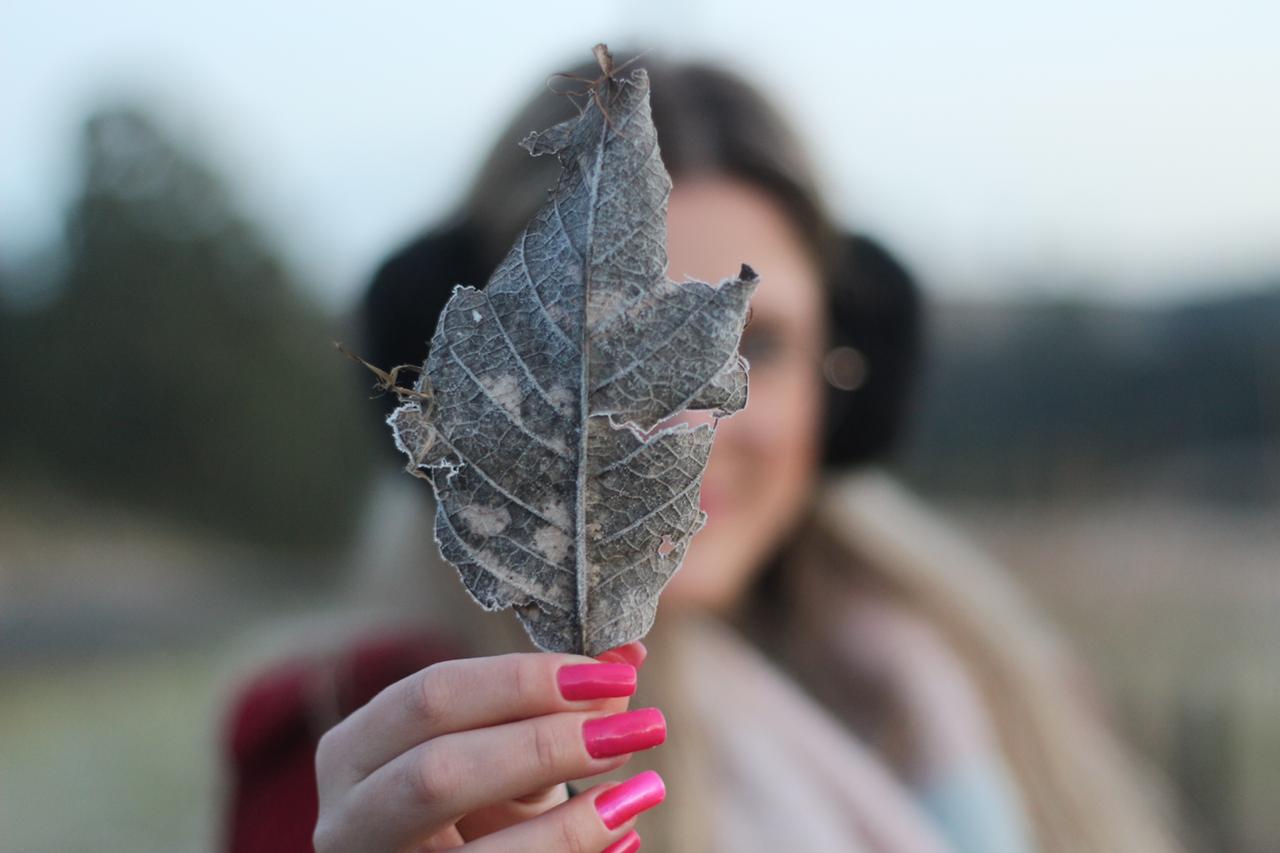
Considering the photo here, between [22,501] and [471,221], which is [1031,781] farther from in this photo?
[22,501]

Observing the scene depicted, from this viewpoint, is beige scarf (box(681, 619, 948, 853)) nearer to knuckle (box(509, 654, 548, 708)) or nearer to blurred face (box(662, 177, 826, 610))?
blurred face (box(662, 177, 826, 610))

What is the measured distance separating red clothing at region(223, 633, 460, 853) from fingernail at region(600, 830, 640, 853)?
0.90 meters

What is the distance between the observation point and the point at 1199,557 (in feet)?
15.8

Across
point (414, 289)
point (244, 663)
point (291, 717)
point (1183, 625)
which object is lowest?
point (1183, 625)

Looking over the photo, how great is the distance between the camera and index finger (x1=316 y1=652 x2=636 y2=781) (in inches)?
19.9

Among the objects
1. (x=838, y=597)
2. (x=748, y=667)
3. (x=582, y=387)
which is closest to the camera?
(x=582, y=387)

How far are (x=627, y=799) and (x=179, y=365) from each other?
7.64 m

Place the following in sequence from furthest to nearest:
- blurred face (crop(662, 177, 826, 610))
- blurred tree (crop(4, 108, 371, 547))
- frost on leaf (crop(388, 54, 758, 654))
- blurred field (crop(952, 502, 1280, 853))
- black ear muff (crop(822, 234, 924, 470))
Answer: blurred tree (crop(4, 108, 371, 547))
blurred field (crop(952, 502, 1280, 853))
black ear muff (crop(822, 234, 924, 470))
blurred face (crop(662, 177, 826, 610))
frost on leaf (crop(388, 54, 758, 654))

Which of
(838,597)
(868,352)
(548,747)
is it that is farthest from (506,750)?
(838,597)

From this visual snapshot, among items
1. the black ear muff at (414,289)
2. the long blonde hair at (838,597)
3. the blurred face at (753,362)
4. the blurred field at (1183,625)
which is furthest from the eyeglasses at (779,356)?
the blurred field at (1183,625)

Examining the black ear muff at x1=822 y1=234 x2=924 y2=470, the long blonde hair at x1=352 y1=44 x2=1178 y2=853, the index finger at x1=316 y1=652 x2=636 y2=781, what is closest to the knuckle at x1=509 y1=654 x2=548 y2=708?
the index finger at x1=316 y1=652 x2=636 y2=781

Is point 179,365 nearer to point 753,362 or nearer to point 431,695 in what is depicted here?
point 753,362

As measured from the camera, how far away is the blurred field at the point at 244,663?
3961mm

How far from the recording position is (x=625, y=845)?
1.85ft
